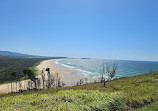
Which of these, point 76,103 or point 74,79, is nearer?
point 76,103

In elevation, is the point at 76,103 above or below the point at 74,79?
above

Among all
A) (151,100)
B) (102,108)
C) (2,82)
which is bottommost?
(2,82)

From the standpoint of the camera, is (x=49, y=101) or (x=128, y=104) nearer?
(x=49, y=101)

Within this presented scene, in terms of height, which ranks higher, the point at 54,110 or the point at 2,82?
the point at 54,110

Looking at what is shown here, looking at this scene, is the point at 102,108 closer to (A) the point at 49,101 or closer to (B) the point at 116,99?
(B) the point at 116,99

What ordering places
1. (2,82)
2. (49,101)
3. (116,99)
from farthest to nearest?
(2,82), (116,99), (49,101)

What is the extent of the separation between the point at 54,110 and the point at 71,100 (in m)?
1.67

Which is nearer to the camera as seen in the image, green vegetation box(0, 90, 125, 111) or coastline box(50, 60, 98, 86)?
green vegetation box(0, 90, 125, 111)

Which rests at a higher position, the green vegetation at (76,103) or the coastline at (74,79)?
the green vegetation at (76,103)

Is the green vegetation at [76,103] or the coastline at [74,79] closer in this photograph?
the green vegetation at [76,103]

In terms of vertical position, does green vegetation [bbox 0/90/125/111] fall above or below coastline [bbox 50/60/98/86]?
above

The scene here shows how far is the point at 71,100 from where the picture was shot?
682 centimetres

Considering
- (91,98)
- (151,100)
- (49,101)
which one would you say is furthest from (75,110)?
(151,100)

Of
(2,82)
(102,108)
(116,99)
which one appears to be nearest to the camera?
(102,108)
